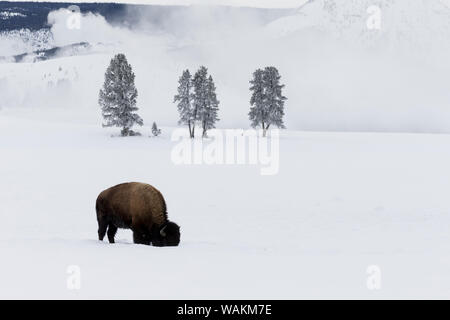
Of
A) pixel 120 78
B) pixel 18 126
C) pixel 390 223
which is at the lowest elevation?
pixel 390 223

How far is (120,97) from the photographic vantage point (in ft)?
212

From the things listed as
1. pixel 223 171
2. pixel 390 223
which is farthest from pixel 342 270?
pixel 223 171

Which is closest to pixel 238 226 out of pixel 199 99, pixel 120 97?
pixel 120 97

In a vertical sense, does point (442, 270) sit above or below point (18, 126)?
below

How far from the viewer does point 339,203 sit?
857 inches

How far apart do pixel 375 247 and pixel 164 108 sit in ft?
451

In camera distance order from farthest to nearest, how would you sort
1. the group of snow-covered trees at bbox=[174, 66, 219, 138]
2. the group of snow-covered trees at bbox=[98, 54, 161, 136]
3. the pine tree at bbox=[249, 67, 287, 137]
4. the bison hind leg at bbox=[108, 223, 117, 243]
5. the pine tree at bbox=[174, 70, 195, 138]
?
1. the pine tree at bbox=[249, 67, 287, 137]
2. the group of snow-covered trees at bbox=[174, 66, 219, 138]
3. the pine tree at bbox=[174, 70, 195, 138]
4. the group of snow-covered trees at bbox=[98, 54, 161, 136]
5. the bison hind leg at bbox=[108, 223, 117, 243]

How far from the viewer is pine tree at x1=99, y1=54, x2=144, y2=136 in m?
63.7

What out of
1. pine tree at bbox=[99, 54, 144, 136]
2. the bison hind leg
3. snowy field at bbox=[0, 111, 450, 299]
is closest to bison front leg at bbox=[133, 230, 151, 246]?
snowy field at bbox=[0, 111, 450, 299]

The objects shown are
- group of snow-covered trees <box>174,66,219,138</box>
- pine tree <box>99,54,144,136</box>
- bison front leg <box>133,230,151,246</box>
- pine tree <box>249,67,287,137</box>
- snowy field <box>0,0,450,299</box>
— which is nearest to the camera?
snowy field <box>0,0,450,299</box>

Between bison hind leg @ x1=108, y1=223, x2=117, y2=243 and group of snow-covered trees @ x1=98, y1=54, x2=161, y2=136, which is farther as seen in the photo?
group of snow-covered trees @ x1=98, y1=54, x2=161, y2=136

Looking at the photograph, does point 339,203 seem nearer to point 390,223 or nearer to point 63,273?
point 390,223

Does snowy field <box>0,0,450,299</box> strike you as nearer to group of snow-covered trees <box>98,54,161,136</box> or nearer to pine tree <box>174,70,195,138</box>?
group of snow-covered trees <box>98,54,161,136</box>

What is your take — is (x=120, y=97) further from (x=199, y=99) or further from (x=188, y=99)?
(x=199, y=99)
